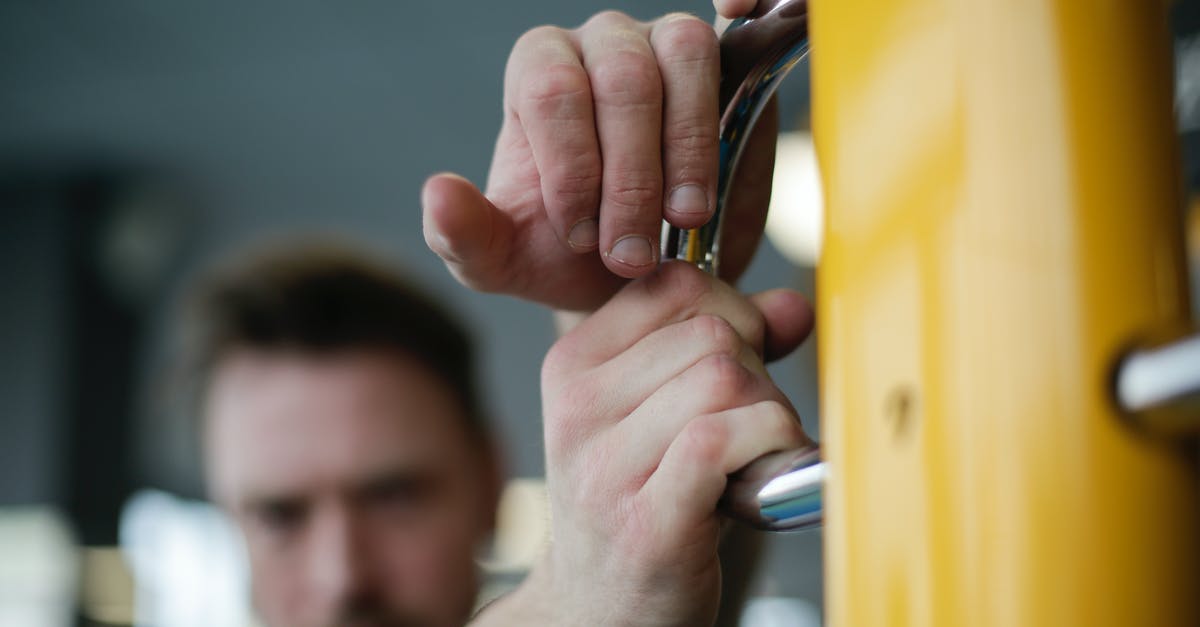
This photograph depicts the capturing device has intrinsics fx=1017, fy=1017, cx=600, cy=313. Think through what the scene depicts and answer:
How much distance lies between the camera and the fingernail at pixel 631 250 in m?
0.41

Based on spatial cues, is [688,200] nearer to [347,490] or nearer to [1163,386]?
[1163,386]

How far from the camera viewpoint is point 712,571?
1.37 feet

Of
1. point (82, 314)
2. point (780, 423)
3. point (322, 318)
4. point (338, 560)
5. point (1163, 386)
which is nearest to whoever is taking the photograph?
point (1163, 386)

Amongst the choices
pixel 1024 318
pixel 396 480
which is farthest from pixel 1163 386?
pixel 396 480

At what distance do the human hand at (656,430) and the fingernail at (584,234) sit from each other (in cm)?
3

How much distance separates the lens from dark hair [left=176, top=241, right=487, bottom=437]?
179 cm

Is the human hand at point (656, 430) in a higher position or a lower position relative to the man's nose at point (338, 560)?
higher

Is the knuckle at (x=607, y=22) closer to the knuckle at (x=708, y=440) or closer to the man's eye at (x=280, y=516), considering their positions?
the knuckle at (x=708, y=440)

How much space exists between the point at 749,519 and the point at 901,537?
0.11 metres

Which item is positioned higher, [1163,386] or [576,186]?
[576,186]

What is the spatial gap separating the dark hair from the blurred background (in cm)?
182

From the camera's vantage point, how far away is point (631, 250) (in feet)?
1.34

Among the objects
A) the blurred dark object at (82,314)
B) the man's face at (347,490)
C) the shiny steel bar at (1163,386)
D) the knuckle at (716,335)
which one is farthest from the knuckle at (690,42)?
the blurred dark object at (82,314)

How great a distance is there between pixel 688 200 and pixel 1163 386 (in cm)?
25
